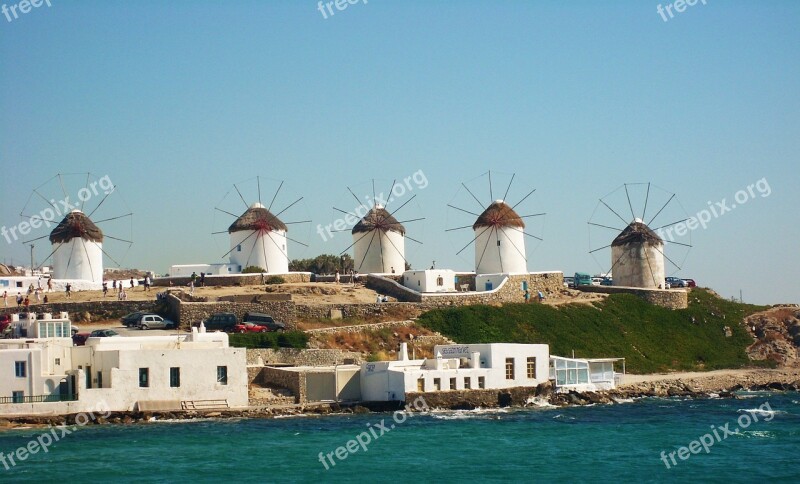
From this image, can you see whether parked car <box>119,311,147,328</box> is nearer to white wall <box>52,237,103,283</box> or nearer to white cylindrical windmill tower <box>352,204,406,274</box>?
white wall <box>52,237,103,283</box>

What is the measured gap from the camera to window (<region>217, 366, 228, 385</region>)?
155ft

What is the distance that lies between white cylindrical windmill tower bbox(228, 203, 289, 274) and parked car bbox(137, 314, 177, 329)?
16.8 m

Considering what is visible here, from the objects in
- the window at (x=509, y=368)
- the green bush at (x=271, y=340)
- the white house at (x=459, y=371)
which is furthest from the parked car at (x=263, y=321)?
the window at (x=509, y=368)

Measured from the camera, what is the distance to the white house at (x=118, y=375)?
147 feet

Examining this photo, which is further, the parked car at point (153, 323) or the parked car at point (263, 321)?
the parked car at point (263, 321)

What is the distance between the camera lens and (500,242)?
76.1 meters

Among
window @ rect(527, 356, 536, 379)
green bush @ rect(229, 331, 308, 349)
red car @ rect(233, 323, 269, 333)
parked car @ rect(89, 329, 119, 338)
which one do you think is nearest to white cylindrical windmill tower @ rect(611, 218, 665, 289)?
window @ rect(527, 356, 536, 379)

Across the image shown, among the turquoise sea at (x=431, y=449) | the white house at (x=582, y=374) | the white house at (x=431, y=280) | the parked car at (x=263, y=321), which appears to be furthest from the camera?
the white house at (x=431, y=280)

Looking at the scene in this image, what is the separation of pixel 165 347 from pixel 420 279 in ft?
78.1

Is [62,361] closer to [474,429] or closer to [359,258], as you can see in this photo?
[474,429]

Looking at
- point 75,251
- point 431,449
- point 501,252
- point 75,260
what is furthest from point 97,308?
point 501,252

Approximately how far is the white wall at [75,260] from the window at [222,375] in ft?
81.3

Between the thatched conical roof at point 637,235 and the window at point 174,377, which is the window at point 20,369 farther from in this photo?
the thatched conical roof at point 637,235

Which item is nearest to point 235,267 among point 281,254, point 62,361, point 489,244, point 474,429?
point 281,254
